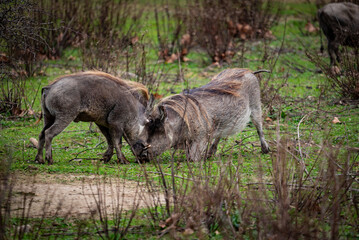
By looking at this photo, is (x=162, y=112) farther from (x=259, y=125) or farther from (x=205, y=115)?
(x=259, y=125)

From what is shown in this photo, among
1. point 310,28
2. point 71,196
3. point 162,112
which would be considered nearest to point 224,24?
point 310,28

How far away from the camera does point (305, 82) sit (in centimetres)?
1015

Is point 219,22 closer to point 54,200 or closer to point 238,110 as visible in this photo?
point 238,110

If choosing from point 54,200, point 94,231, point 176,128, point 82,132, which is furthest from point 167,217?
point 82,132

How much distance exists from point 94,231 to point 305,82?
747 cm

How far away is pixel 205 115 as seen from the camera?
19.6ft

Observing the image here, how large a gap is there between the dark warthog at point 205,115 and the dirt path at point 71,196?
3.62 feet

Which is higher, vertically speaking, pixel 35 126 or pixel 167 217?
pixel 167 217

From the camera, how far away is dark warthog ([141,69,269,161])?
5863 mm

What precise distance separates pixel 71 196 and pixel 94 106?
1409mm

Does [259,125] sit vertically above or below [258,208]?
below

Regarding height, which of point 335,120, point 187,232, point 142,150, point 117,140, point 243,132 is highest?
point 187,232

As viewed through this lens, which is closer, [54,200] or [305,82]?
[54,200]

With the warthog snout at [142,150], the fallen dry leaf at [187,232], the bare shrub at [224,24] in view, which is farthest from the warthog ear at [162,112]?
the bare shrub at [224,24]
